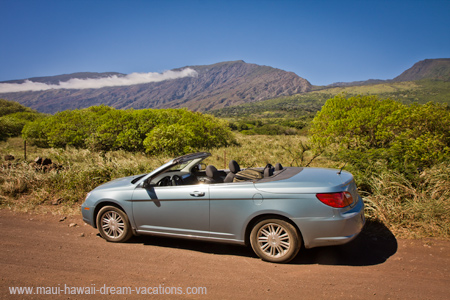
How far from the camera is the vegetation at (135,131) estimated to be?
41.9ft

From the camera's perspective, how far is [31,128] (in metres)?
17.9

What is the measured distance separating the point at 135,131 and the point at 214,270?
37.3 feet

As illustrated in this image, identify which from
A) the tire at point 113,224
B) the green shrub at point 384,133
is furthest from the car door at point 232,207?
the green shrub at point 384,133

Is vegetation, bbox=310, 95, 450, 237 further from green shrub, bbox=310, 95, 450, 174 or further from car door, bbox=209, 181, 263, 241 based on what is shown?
car door, bbox=209, 181, 263, 241

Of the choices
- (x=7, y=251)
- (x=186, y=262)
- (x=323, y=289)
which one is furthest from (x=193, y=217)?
(x=7, y=251)

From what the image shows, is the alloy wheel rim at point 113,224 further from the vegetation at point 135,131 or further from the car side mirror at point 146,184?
the vegetation at point 135,131

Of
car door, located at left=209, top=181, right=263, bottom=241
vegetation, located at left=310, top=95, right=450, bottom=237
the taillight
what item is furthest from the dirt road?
the taillight

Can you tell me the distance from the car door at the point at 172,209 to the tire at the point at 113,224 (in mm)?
238

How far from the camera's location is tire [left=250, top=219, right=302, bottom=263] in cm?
362

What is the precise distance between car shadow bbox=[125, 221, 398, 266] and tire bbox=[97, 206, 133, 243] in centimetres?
23

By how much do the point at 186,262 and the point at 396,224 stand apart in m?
3.61

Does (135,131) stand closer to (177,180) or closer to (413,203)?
(177,180)

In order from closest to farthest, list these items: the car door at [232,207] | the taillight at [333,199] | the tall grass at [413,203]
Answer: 1. the taillight at [333,199]
2. the car door at [232,207]
3. the tall grass at [413,203]

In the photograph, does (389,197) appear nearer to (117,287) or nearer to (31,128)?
(117,287)
